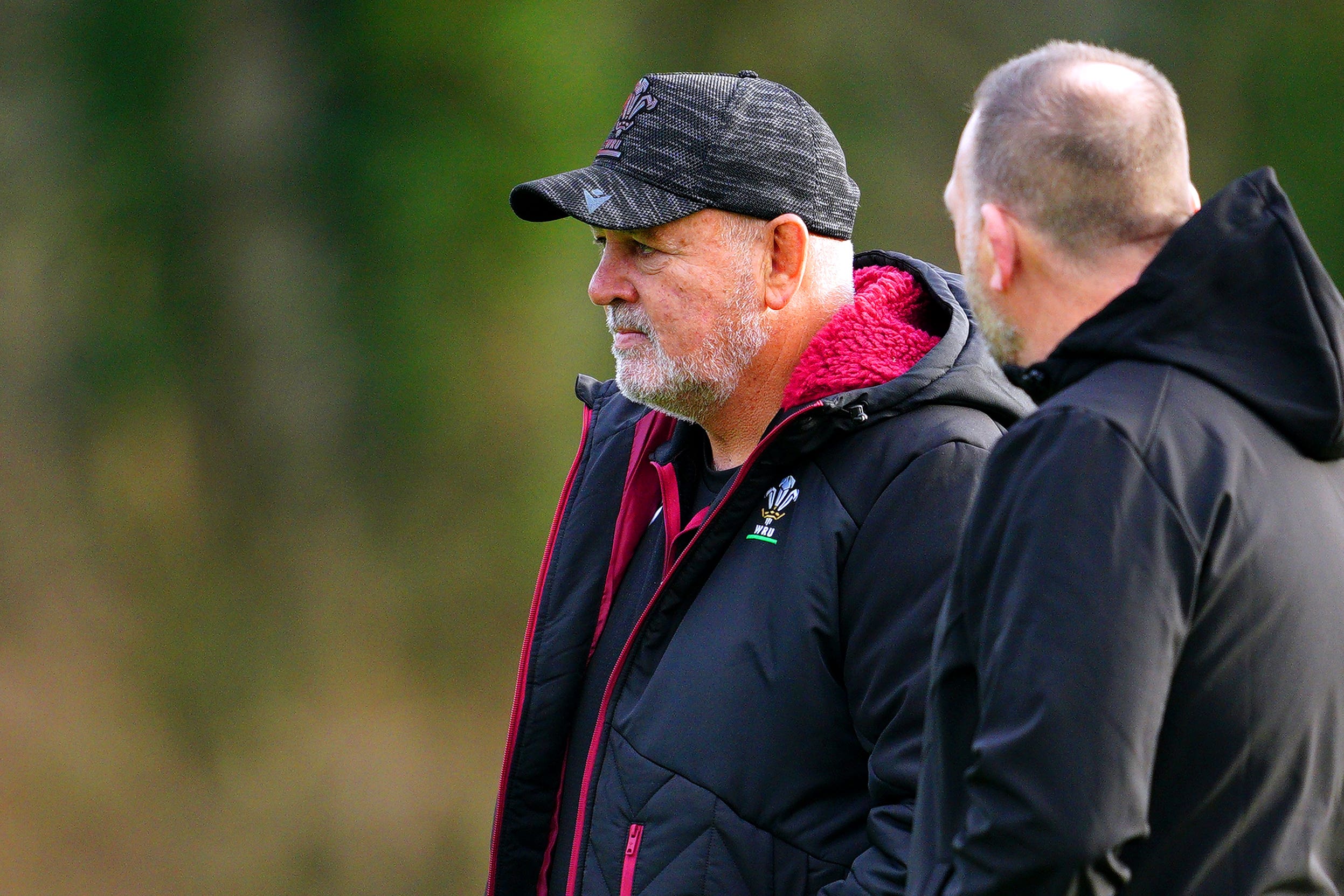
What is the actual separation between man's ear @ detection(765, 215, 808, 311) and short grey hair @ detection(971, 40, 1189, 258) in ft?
1.85

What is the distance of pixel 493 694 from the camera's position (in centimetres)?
375

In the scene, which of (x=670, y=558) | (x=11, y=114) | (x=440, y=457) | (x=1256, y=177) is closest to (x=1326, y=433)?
(x=1256, y=177)

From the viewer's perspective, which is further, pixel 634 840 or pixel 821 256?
pixel 821 256

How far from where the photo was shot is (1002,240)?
1.05m

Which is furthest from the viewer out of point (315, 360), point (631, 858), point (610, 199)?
point (315, 360)

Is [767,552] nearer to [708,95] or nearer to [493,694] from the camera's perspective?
[708,95]

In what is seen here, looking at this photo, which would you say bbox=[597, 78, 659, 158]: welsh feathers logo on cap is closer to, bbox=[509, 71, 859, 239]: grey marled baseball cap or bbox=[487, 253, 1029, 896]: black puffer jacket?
bbox=[509, 71, 859, 239]: grey marled baseball cap

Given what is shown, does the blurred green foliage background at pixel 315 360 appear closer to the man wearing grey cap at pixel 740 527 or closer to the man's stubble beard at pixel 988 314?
the man wearing grey cap at pixel 740 527

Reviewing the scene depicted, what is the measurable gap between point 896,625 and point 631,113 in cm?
75

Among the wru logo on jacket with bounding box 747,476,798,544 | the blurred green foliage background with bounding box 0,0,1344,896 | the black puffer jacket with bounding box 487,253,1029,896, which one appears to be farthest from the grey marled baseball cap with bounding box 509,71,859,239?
the blurred green foliage background with bounding box 0,0,1344,896

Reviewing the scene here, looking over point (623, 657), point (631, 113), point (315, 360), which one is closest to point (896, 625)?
Result: point (623, 657)

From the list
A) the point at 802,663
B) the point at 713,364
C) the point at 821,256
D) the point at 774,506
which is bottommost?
the point at 802,663

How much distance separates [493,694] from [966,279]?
2.86 metres

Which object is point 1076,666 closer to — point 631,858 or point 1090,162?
point 1090,162
